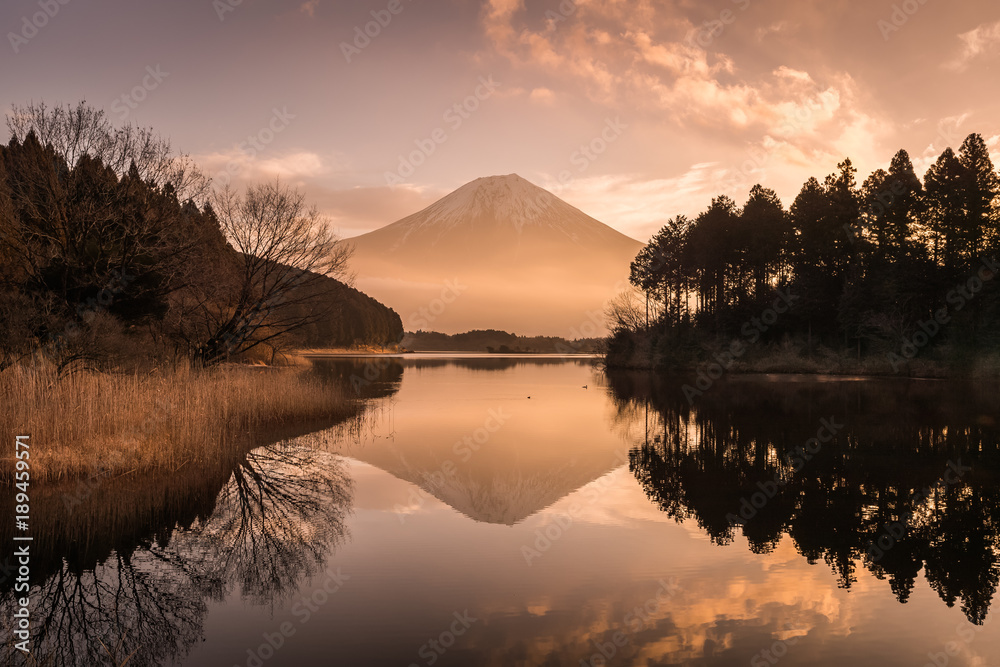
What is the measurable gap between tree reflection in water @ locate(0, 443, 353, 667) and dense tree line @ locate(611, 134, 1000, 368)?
48559 mm

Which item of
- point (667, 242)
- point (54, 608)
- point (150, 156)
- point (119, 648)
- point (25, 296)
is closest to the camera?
point (119, 648)

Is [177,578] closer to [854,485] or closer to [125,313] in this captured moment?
[854,485]

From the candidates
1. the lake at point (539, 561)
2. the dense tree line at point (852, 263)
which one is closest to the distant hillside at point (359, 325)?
the dense tree line at point (852, 263)

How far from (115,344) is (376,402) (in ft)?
40.3

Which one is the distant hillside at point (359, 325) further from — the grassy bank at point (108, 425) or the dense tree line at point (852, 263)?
the grassy bank at point (108, 425)

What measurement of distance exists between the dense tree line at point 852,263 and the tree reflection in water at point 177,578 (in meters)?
48.6

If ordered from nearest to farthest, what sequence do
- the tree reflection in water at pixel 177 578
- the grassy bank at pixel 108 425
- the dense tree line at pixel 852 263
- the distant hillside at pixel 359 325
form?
the tree reflection in water at pixel 177 578 → the grassy bank at pixel 108 425 → the dense tree line at pixel 852 263 → the distant hillside at pixel 359 325

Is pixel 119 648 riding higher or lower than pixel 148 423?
lower

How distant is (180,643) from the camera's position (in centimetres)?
554

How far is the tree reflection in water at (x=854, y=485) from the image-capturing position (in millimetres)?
7625

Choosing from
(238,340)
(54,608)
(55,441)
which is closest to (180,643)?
(54,608)

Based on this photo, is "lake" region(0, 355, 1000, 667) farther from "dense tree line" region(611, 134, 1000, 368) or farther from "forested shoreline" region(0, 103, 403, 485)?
"dense tree line" region(611, 134, 1000, 368)

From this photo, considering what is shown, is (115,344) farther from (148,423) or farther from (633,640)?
(633,640)

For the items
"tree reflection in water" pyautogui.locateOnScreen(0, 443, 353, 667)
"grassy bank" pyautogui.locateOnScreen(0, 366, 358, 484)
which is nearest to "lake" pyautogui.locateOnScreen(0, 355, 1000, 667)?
"tree reflection in water" pyautogui.locateOnScreen(0, 443, 353, 667)
